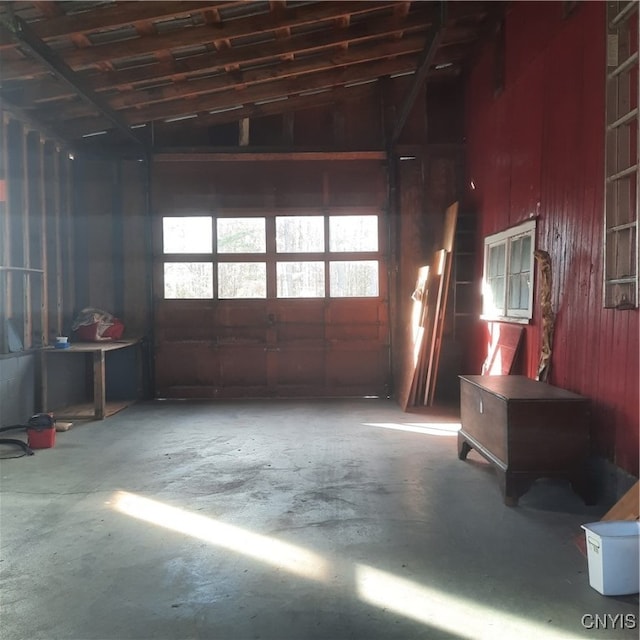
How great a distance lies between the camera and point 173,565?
2.70 metres

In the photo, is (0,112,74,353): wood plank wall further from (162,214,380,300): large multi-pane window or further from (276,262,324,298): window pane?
(276,262,324,298): window pane

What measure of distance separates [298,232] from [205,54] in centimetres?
265

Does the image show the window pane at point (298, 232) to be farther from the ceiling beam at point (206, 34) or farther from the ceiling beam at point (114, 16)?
the ceiling beam at point (114, 16)

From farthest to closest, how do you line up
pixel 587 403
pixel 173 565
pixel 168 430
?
pixel 168 430, pixel 587 403, pixel 173 565

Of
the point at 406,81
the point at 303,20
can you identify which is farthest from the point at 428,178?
the point at 303,20

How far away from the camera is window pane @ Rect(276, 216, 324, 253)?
24.6ft

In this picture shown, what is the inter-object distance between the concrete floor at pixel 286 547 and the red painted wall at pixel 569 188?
837mm

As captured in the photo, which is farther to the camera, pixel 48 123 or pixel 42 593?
pixel 48 123

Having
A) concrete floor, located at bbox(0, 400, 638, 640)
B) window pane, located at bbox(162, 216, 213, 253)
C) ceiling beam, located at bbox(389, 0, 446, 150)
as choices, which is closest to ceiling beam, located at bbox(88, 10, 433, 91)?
ceiling beam, located at bbox(389, 0, 446, 150)

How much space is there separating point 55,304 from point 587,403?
6050 mm

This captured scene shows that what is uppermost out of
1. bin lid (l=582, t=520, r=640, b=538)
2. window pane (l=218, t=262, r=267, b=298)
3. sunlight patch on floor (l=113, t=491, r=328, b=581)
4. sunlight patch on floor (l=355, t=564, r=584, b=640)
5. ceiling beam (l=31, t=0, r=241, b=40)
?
ceiling beam (l=31, t=0, r=241, b=40)

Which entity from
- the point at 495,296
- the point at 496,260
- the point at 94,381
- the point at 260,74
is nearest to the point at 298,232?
the point at 260,74

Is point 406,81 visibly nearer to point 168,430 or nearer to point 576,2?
point 576,2

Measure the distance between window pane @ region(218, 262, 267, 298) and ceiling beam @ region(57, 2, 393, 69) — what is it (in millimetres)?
3123
